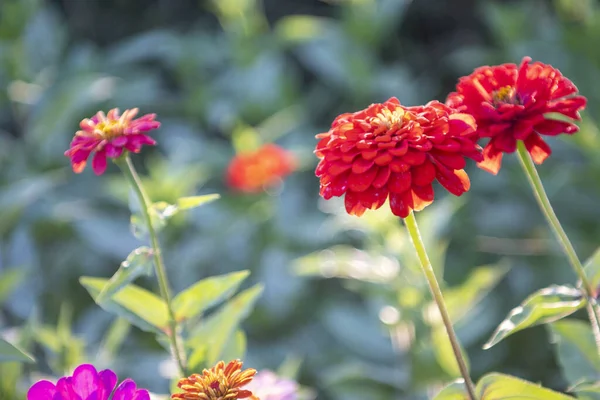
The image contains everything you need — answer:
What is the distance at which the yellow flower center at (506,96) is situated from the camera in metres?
0.64

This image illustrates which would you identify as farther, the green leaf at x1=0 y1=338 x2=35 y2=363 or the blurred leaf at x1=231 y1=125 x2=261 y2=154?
the blurred leaf at x1=231 y1=125 x2=261 y2=154

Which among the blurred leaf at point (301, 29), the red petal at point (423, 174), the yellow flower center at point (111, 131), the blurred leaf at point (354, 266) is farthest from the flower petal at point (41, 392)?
the blurred leaf at point (301, 29)

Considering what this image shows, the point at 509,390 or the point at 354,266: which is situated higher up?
the point at 354,266

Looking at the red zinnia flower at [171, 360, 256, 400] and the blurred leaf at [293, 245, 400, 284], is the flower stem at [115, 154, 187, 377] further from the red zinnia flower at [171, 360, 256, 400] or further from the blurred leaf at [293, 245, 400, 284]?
the blurred leaf at [293, 245, 400, 284]

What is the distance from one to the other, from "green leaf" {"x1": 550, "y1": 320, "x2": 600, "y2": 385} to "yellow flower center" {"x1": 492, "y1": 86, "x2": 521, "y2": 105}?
0.86ft

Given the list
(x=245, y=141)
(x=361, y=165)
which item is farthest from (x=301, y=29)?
(x=361, y=165)

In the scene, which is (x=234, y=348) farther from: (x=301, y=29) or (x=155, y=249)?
(x=301, y=29)

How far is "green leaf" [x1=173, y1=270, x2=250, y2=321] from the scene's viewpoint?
0.69 m

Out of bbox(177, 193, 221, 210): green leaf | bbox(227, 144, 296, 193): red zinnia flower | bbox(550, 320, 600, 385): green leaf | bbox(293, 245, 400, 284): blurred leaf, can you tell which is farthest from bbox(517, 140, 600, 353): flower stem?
bbox(227, 144, 296, 193): red zinnia flower

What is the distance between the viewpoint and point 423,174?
1.81 ft

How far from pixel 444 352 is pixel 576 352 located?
9.9 inches

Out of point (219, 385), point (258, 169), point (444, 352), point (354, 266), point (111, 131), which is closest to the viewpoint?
point (219, 385)

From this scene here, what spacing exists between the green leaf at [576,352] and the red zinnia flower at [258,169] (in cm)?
83

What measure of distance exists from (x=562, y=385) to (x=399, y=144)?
853mm
